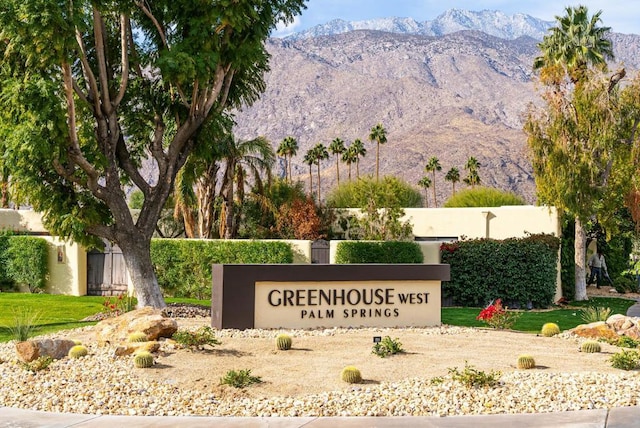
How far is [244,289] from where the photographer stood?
17.1 meters

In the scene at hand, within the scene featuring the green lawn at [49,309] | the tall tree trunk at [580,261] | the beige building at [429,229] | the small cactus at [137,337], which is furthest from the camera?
the tall tree trunk at [580,261]

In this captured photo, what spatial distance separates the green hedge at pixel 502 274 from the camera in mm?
27609

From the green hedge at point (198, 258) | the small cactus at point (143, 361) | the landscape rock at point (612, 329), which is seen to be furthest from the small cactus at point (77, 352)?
the green hedge at point (198, 258)

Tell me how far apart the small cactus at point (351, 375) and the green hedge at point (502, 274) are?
16.3 metres

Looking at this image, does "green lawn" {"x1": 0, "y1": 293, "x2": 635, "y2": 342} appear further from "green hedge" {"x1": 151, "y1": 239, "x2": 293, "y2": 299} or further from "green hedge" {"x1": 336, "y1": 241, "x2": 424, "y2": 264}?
"green hedge" {"x1": 336, "y1": 241, "x2": 424, "y2": 264}

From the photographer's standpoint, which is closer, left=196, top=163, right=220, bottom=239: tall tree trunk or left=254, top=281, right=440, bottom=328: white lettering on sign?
left=254, top=281, right=440, bottom=328: white lettering on sign

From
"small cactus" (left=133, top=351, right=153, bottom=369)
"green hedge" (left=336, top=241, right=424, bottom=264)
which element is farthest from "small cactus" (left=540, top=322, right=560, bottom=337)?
"green hedge" (left=336, top=241, right=424, bottom=264)

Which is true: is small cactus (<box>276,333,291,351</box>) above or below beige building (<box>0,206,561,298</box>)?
below

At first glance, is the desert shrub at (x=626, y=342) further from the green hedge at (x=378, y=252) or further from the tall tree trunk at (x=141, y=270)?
the green hedge at (x=378, y=252)

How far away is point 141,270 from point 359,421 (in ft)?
43.1

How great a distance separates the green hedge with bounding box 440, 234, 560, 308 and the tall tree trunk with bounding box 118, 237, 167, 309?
10458mm

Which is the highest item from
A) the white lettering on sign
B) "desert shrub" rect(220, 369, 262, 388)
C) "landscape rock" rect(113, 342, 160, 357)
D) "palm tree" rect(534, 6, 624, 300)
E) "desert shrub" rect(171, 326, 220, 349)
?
"palm tree" rect(534, 6, 624, 300)

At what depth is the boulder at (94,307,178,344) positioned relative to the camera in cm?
1452

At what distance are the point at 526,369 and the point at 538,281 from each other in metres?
15.5
